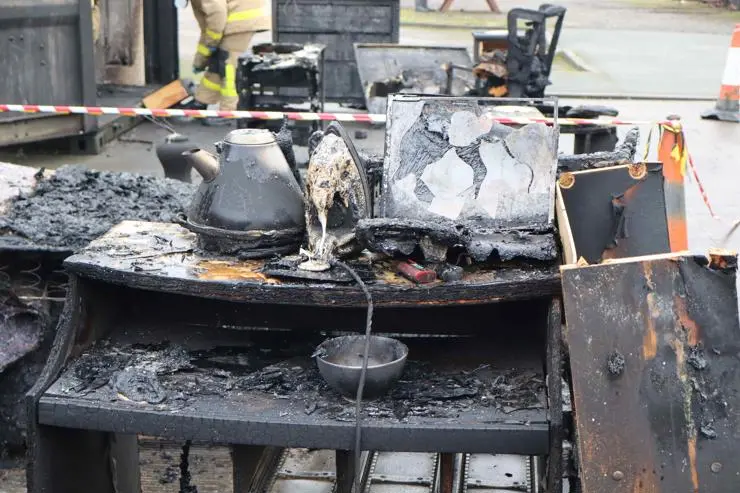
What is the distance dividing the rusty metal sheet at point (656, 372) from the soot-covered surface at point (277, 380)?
30 centimetres

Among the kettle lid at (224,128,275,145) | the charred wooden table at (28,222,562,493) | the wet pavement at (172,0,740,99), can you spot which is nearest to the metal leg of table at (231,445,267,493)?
the charred wooden table at (28,222,562,493)

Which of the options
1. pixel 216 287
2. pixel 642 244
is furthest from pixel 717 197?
pixel 216 287

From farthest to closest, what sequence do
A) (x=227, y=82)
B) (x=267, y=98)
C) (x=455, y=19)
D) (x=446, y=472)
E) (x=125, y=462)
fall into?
(x=455, y=19), (x=227, y=82), (x=267, y=98), (x=125, y=462), (x=446, y=472)

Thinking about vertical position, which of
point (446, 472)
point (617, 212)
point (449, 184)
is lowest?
point (446, 472)

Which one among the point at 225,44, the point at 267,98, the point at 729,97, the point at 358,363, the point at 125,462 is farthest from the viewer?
the point at 729,97

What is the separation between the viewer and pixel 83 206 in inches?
196

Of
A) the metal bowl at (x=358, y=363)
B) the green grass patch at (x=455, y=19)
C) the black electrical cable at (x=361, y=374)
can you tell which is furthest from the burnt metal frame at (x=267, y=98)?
the green grass patch at (x=455, y=19)

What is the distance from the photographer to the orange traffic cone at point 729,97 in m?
11.3

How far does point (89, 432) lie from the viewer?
382cm

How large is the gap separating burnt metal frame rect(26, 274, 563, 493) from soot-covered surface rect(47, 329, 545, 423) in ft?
0.20

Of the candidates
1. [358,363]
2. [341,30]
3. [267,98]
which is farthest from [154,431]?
[341,30]

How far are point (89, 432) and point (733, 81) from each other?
9519 mm

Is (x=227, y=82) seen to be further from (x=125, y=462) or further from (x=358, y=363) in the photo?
(x=358, y=363)

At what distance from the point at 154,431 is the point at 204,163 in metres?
1.03
